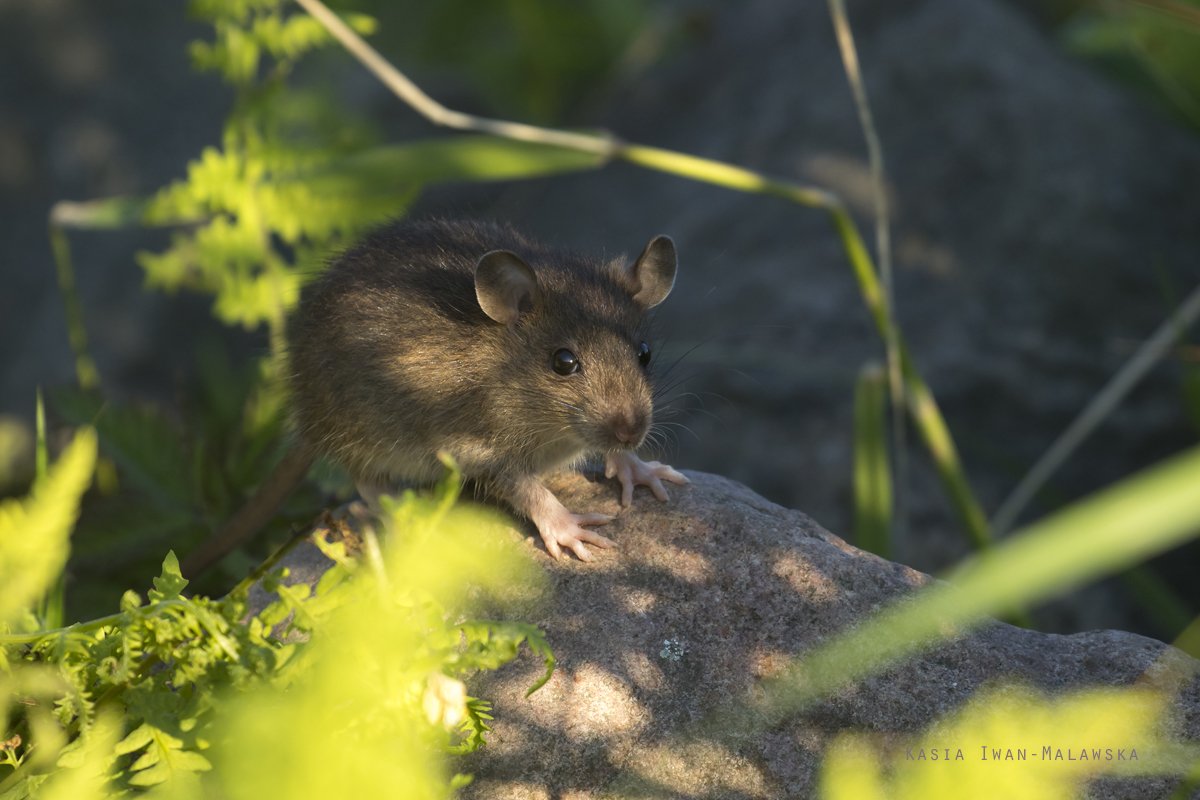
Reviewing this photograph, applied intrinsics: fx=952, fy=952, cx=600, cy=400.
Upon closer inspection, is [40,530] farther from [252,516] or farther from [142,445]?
[142,445]

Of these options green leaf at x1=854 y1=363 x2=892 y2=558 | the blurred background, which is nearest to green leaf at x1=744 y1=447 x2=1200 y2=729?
green leaf at x1=854 y1=363 x2=892 y2=558

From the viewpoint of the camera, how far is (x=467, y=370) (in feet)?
12.1

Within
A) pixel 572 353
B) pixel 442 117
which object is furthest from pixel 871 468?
pixel 442 117

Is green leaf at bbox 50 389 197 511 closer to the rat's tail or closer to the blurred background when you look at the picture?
the blurred background

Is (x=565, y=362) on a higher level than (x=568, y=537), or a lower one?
higher

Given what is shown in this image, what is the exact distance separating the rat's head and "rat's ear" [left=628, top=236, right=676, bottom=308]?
0.02 m

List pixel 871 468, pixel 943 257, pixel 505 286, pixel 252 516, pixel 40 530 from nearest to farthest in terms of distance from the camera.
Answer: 1. pixel 40 530
2. pixel 505 286
3. pixel 252 516
4. pixel 871 468
5. pixel 943 257

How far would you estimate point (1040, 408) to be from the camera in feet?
20.7

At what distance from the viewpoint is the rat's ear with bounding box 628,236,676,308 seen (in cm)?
390

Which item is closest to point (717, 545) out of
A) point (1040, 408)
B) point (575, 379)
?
point (575, 379)

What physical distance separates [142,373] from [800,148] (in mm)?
6365

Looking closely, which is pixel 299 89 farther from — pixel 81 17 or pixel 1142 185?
pixel 1142 185

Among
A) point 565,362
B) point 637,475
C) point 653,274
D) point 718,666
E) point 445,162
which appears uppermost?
point 445,162

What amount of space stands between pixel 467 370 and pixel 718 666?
61.5 inches
